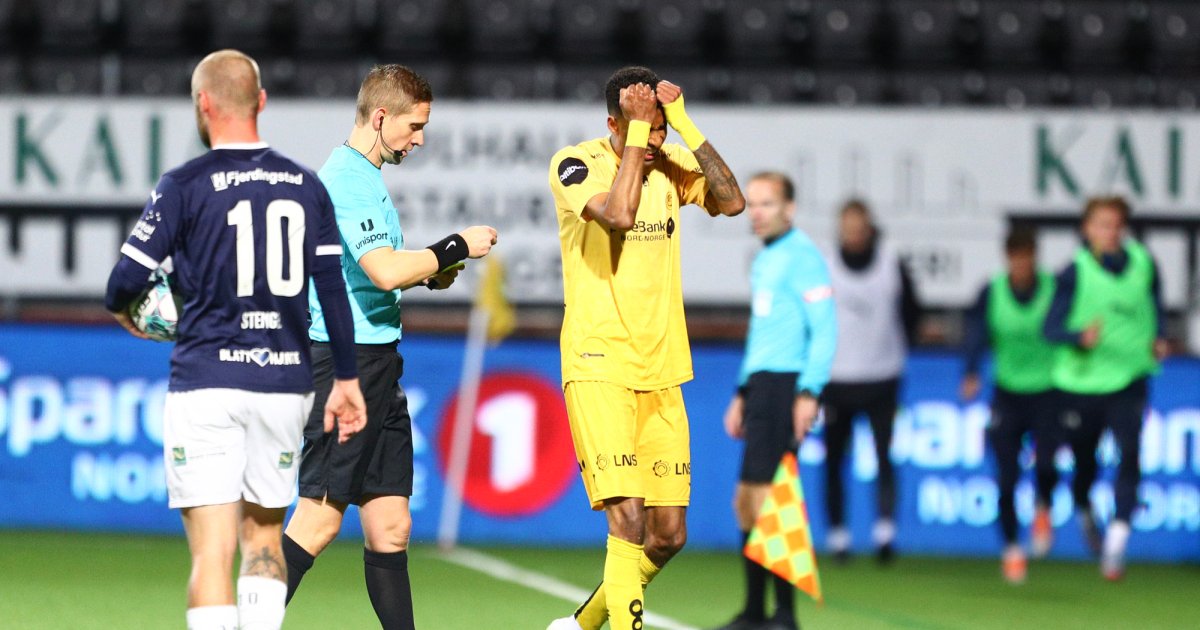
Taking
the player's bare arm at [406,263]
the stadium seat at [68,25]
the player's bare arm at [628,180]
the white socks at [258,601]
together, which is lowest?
the white socks at [258,601]

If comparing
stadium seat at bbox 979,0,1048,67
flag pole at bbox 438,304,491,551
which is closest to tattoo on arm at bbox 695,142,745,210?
flag pole at bbox 438,304,491,551

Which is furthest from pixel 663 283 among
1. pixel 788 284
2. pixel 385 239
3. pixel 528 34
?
pixel 528 34

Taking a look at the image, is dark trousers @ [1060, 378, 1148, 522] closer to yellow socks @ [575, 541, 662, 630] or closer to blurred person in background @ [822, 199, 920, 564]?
blurred person in background @ [822, 199, 920, 564]

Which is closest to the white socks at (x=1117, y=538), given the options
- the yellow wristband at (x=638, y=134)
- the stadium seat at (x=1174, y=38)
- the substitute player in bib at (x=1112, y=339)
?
the substitute player in bib at (x=1112, y=339)

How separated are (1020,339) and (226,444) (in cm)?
706

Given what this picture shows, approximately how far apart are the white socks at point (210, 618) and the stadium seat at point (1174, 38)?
13.4 m

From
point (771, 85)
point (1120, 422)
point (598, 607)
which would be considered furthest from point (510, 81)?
point (598, 607)

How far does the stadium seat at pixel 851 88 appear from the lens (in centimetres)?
1552

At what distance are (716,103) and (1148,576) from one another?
5.88 m

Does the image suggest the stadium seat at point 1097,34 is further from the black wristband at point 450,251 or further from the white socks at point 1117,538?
the black wristband at point 450,251

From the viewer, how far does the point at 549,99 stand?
592 inches

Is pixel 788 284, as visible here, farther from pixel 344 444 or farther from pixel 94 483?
pixel 94 483

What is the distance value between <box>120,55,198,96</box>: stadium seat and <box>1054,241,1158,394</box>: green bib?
8165 millimetres

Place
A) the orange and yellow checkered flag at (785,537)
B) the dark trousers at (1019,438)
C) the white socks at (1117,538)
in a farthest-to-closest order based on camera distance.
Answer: the dark trousers at (1019,438) → the white socks at (1117,538) → the orange and yellow checkered flag at (785,537)
